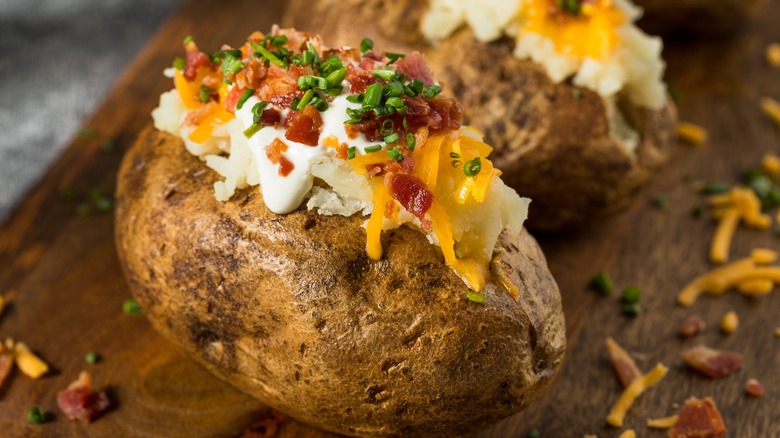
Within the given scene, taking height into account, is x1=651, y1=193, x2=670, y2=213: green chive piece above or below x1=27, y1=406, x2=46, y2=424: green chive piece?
below

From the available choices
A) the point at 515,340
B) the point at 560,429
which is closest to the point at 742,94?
the point at 560,429

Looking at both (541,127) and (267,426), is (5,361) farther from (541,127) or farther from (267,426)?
(541,127)

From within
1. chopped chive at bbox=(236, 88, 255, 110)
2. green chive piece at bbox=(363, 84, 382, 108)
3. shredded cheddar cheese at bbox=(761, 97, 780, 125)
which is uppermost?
green chive piece at bbox=(363, 84, 382, 108)

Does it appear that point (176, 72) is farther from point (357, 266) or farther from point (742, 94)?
Result: point (742, 94)

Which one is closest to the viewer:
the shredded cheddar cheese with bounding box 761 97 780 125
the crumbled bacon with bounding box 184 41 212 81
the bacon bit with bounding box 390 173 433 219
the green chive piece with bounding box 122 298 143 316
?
the bacon bit with bounding box 390 173 433 219

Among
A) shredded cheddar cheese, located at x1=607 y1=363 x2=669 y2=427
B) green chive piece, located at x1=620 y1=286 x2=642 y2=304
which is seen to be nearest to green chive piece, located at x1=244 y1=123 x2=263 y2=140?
shredded cheddar cheese, located at x1=607 y1=363 x2=669 y2=427

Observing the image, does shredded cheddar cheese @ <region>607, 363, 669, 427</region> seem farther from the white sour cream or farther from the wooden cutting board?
the white sour cream

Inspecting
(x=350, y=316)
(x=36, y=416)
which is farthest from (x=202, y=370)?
(x=350, y=316)
